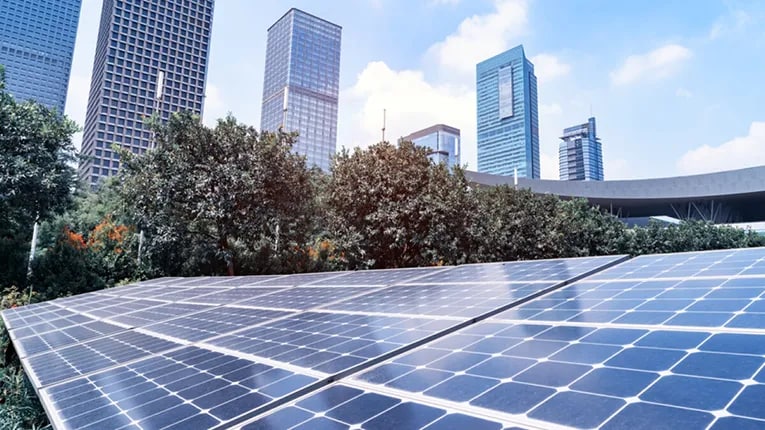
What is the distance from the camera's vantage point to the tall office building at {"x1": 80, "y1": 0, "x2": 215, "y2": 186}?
110 metres

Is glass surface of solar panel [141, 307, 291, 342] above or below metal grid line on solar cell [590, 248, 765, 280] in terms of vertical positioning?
below

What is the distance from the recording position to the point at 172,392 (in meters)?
3.30

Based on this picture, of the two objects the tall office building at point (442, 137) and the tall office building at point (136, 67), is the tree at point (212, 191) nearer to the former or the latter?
the tall office building at point (136, 67)

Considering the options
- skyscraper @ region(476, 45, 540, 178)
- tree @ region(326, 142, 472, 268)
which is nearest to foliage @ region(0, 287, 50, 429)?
tree @ region(326, 142, 472, 268)

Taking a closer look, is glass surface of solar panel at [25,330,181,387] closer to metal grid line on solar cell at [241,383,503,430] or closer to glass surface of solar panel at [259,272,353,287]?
metal grid line on solar cell at [241,383,503,430]

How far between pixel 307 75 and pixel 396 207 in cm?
14867

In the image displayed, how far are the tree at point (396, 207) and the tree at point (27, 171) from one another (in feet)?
44.0

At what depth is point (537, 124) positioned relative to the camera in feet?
652

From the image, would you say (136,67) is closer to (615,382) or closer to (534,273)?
(534,273)

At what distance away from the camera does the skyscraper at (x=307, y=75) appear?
142 m

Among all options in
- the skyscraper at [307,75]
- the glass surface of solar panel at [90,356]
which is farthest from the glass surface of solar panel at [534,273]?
the skyscraper at [307,75]

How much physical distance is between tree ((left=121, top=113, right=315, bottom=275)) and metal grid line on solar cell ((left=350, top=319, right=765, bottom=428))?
18856 millimetres

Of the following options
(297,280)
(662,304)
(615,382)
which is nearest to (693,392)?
(615,382)

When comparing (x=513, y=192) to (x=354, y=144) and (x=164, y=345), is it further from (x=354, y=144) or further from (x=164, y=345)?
(x=164, y=345)
